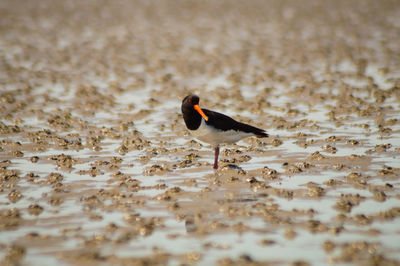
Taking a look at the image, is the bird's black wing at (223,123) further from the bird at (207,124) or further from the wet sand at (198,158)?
the wet sand at (198,158)

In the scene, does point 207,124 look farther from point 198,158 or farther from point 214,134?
point 198,158

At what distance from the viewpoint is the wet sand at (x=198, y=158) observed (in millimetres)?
6742

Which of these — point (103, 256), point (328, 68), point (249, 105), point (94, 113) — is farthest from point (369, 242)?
point (328, 68)

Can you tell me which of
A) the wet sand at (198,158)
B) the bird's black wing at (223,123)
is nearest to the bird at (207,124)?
the bird's black wing at (223,123)

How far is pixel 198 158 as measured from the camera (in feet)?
36.6

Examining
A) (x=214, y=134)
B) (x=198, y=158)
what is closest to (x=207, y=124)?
(x=214, y=134)

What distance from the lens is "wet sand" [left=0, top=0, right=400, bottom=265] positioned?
674 centimetres

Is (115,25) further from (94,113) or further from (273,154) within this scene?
(273,154)

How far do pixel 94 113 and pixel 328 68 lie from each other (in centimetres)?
1133

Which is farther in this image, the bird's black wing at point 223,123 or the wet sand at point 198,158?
the bird's black wing at point 223,123

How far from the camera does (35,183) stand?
9305mm

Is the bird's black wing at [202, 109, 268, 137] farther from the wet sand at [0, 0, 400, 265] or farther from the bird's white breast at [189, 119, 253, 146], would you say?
the wet sand at [0, 0, 400, 265]

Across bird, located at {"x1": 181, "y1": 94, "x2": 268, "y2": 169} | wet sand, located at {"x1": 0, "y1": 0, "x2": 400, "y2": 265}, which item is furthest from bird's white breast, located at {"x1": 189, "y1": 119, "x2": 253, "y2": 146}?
wet sand, located at {"x1": 0, "y1": 0, "x2": 400, "y2": 265}

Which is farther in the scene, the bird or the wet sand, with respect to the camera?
the bird
